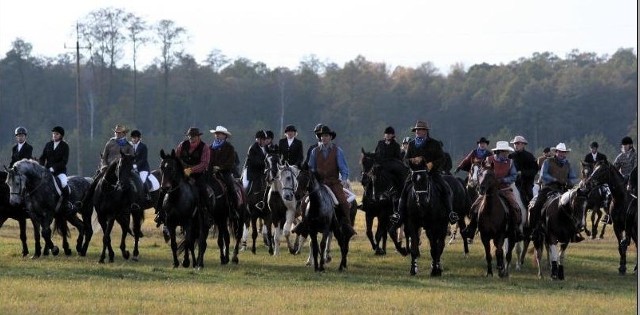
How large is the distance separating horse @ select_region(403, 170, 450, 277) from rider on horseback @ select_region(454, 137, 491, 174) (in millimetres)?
3885

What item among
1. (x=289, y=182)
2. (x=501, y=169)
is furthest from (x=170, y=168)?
(x=501, y=169)

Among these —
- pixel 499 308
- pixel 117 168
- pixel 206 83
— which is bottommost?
pixel 499 308

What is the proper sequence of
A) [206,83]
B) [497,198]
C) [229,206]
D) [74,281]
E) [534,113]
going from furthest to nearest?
[206,83]
[534,113]
[229,206]
[497,198]
[74,281]

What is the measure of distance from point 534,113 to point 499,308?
8600 cm

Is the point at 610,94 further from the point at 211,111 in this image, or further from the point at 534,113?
the point at 211,111

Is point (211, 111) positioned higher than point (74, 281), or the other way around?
point (211, 111)

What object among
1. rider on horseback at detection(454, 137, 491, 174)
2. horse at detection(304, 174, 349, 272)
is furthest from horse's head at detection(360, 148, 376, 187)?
horse at detection(304, 174, 349, 272)

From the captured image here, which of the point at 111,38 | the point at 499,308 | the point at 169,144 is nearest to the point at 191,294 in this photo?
the point at 499,308

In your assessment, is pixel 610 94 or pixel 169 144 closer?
pixel 169 144

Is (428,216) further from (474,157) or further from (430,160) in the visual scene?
(474,157)

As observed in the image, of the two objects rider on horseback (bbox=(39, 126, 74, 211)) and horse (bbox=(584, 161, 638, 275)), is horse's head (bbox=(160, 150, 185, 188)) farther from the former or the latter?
horse (bbox=(584, 161, 638, 275))

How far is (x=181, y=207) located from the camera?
24.0 meters

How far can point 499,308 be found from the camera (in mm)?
18453

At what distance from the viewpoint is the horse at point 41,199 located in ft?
86.6
